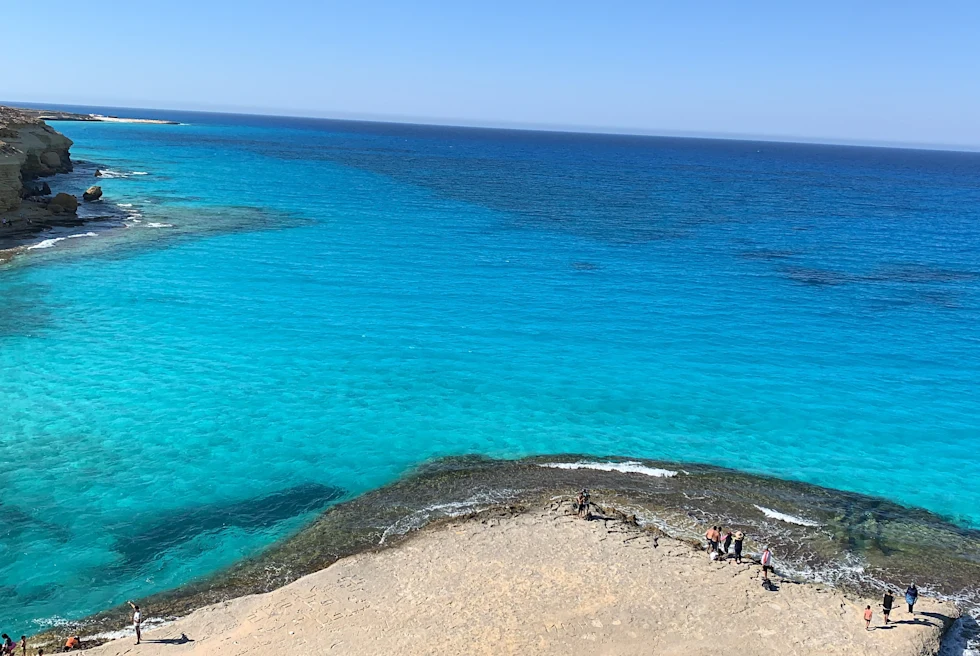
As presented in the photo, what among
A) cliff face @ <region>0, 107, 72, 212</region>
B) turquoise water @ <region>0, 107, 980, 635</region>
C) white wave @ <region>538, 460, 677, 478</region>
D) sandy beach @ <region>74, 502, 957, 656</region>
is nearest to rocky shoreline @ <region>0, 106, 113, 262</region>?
cliff face @ <region>0, 107, 72, 212</region>

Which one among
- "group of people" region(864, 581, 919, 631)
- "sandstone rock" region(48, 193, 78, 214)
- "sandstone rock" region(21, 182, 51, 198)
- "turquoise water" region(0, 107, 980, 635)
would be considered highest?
"sandstone rock" region(21, 182, 51, 198)

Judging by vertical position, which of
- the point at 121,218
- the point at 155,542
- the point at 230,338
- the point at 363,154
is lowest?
the point at 155,542

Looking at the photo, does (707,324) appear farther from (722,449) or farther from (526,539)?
(526,539)

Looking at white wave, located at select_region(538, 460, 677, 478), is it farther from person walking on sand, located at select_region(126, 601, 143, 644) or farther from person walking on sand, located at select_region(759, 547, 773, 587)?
person walking on sand, located at select_region(126, 601, 143, 644)

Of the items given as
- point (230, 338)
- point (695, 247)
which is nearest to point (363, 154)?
point (695, 247)

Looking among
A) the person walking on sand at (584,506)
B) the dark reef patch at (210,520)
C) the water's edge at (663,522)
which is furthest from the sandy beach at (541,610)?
the dark reef patch at (210,520)

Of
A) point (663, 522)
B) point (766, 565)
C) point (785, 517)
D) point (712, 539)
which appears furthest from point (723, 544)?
point (785, 517)
